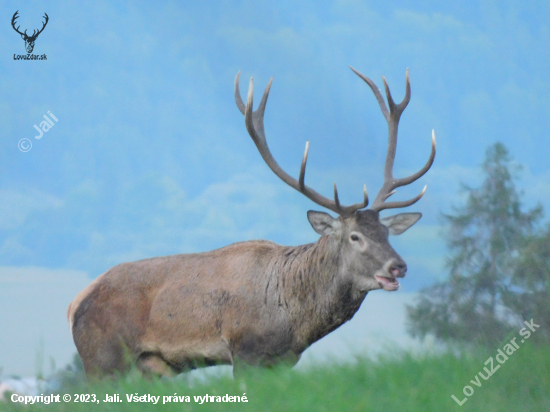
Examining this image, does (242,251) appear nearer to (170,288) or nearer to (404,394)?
(170,288)

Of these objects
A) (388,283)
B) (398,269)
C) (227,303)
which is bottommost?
(227,303)

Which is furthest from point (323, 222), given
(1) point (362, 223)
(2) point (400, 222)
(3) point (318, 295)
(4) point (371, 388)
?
(4) point (371, 388)

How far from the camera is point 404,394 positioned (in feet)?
16.6

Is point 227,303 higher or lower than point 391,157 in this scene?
lower

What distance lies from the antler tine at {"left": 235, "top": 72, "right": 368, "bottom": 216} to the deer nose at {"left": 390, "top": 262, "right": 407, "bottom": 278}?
0.72 metres

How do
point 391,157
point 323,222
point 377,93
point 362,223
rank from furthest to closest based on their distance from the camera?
point 377,93 < point 391,157 < point 323,222 < point 362,223

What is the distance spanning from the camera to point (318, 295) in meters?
6.91

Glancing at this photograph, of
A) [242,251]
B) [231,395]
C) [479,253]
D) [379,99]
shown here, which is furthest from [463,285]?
[231,395]

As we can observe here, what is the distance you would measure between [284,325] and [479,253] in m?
5.50

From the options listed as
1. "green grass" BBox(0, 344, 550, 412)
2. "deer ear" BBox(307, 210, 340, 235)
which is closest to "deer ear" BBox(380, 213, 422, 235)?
"deer ear" BBox(307, 210, 340, 235)

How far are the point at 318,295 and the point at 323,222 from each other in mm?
723

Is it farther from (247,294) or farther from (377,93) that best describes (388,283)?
(377,93)

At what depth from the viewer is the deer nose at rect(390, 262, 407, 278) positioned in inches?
253

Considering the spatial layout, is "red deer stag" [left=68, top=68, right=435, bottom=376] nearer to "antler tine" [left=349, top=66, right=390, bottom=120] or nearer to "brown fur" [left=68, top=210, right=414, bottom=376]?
"brown fur" [left=68, top=210, right=414, bottom=376]
